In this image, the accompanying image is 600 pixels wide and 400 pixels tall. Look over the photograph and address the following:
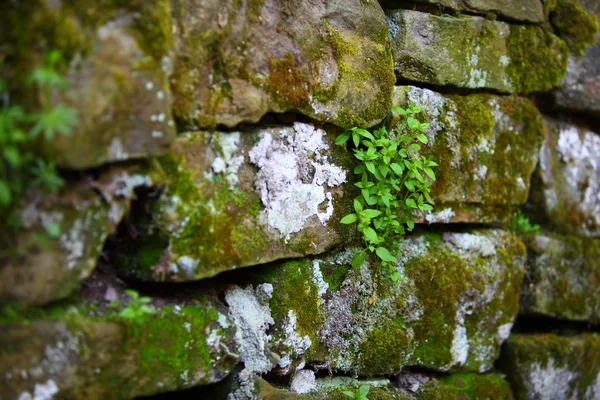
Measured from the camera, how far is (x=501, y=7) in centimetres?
266

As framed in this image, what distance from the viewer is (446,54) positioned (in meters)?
2.44

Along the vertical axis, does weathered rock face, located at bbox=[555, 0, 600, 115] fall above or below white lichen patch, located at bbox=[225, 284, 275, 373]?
above

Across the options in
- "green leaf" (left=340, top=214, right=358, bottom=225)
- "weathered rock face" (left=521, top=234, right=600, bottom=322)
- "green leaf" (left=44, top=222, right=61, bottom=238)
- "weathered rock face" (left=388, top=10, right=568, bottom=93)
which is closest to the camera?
"green leaf" (left=44, top=222, right=61, bottom=238)

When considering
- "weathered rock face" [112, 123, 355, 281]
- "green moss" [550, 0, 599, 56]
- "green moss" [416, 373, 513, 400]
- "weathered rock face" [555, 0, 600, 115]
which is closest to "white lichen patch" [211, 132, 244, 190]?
"weathered rock face" [112, 123, 355, 281]

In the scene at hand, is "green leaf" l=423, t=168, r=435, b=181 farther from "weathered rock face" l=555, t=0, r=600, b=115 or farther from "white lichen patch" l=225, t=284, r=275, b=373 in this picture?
"weathered rock face" l=555, t=0, r=600, b=115

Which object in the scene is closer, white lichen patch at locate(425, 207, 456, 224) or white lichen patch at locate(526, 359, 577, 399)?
white lichen patch at locate(425, 207, 456, 224)

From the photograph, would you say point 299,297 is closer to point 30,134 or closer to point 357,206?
point 357,206

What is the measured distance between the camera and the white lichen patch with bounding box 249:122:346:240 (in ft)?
6.24

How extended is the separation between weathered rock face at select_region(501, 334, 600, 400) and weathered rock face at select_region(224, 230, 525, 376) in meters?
0.13

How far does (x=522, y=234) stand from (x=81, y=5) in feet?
7.43

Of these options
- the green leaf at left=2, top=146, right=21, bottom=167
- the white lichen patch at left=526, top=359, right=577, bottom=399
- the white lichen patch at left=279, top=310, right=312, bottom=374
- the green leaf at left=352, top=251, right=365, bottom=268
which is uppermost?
the green leaf at left=2, top=146, right=21, bottom=167

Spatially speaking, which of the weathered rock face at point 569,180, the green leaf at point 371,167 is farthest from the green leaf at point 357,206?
the weathered rock face at point 569,180

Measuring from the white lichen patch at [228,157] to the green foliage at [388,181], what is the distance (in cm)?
45

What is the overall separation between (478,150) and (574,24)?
103 centimetres
